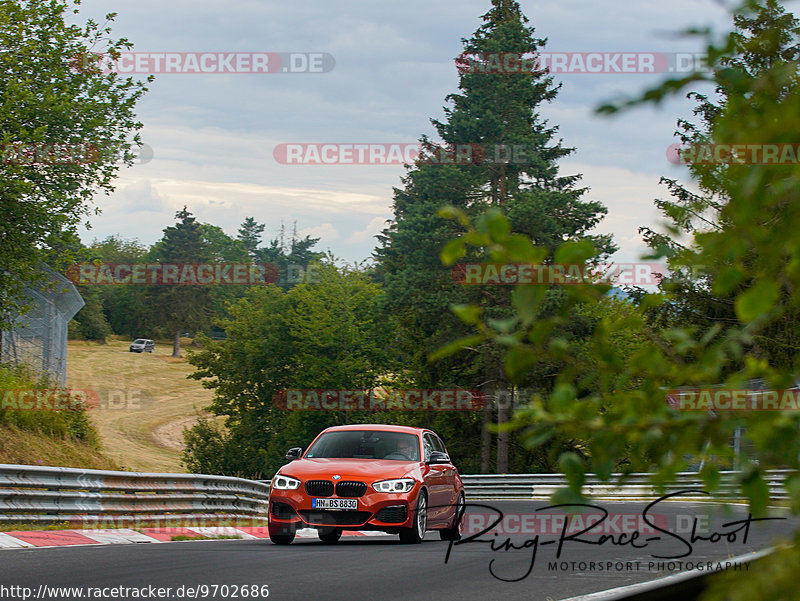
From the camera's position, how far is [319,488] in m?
12.9

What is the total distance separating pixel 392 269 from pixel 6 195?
36.1 meters

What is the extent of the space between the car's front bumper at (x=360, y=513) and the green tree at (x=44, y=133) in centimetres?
1505

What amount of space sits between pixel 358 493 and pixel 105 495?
4.26 metres

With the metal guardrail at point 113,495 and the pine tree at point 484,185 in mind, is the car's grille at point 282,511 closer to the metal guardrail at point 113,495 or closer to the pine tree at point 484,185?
the metal guardrail at point 113,495

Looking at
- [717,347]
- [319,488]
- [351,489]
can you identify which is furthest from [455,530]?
[717,347]

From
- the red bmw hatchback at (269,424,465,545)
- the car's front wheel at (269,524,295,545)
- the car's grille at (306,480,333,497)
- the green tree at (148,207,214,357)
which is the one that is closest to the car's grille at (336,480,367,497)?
the red bmw hatchback at (269,424,465,545)

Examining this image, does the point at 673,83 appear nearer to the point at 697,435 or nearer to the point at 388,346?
the point at 697,435

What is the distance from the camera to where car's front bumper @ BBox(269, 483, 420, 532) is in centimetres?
1275

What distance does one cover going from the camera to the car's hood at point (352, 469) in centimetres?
1298

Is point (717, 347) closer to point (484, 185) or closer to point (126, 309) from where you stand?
point (484, 185)

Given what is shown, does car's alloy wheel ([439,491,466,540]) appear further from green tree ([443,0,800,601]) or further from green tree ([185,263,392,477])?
green tree ([185,263,392,477])

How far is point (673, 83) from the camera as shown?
5.93 ft

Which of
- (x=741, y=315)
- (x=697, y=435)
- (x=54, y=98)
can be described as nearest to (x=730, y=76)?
(x=741, y=315)

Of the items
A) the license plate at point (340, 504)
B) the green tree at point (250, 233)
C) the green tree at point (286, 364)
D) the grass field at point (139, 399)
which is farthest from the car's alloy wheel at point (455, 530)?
the green tree at point (250, 233)
